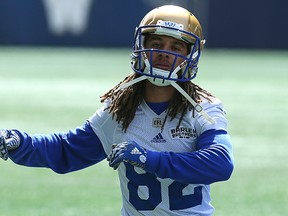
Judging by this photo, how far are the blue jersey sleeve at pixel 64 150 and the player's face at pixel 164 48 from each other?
60cm

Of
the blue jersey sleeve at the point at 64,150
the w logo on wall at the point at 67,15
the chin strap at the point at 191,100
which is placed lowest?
the w logo on wall at the point at 67,15

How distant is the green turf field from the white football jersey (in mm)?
2348

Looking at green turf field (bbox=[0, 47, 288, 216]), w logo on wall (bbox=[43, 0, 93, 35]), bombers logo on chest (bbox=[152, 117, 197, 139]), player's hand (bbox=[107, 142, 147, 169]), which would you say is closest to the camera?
player's hand (bbox=[107, 142, 147, 169])

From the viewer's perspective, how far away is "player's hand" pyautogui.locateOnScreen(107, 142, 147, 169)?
416 centimetres

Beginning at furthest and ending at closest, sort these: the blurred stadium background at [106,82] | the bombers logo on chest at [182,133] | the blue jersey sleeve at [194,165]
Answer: the blurred stadium background at [106,82] < the bombers logo on chest at [182,133] < the blue jersey sleeve at [194,165]

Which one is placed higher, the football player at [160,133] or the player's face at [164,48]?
the player's face at [164,48]

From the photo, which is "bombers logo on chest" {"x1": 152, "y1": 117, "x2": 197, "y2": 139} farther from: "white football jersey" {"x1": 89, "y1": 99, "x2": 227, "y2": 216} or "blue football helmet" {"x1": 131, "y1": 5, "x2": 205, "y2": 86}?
"blue football helmet" {"x1": 131, "y1": 5, "x2": 205, "y2": 86}

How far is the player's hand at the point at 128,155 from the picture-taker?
4164 millimetres

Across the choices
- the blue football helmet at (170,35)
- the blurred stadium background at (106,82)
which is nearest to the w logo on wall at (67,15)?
the blurred stadium background at (106,82)

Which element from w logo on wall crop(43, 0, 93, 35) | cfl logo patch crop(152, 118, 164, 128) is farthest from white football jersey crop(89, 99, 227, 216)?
w logo on wall crop(43, 0, 93, 35)

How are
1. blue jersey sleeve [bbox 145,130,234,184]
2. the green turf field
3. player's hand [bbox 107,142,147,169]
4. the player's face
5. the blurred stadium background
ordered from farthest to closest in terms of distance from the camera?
the blurred stadium background, the green turf field, the player's face, blue jersey sleeve [bbox 145,130,234,184], player's hand [bbox 107,142,147,169]

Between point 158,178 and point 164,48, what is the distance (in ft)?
2.12

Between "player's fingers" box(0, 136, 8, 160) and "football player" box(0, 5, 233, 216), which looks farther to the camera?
"player's fingers" box(0, 136, 8, 160)

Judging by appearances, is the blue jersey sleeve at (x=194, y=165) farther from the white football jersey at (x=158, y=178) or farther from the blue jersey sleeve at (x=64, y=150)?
the blue jersey sleeve at (x=64, y=150)
